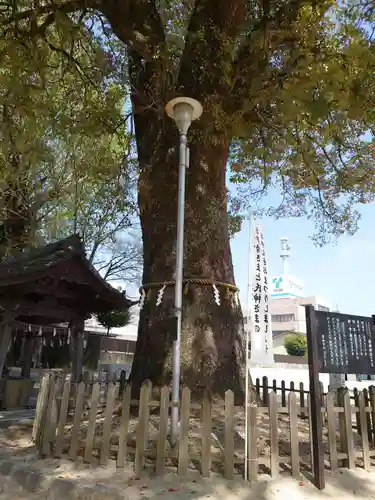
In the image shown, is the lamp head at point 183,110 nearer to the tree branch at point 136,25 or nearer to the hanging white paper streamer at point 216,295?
the tree branch at point 136,25

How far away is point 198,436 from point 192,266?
2.39 m

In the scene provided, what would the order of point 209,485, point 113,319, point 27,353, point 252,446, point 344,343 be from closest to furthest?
1. point 209,485
2. point 252,446
3. point 344,343
4. point 27,353
5. point 113,319

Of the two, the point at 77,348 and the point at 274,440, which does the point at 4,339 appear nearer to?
the point at 77,348

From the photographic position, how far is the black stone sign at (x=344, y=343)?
485cm

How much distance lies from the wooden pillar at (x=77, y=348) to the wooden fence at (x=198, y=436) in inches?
176

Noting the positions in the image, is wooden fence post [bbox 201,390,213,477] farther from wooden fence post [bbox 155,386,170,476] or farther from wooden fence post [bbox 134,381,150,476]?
wooden fence post [bbox 134,381,150,476]

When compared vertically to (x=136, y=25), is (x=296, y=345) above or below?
below

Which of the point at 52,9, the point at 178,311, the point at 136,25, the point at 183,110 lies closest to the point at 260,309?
the point at 178,311

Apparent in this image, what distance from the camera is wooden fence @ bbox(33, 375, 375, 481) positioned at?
4.18 meters

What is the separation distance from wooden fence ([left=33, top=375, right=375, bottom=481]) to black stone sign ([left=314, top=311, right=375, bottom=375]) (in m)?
0.38

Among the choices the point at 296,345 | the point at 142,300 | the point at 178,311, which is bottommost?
the point at 178,311

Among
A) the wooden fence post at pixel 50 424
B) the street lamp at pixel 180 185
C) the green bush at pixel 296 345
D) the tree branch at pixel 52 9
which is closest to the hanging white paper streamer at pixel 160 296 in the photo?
the street lamp at pixel 180 185

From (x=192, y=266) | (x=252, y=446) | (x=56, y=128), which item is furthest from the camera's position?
(x=56, y=128)

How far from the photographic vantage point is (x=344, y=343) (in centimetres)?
510
